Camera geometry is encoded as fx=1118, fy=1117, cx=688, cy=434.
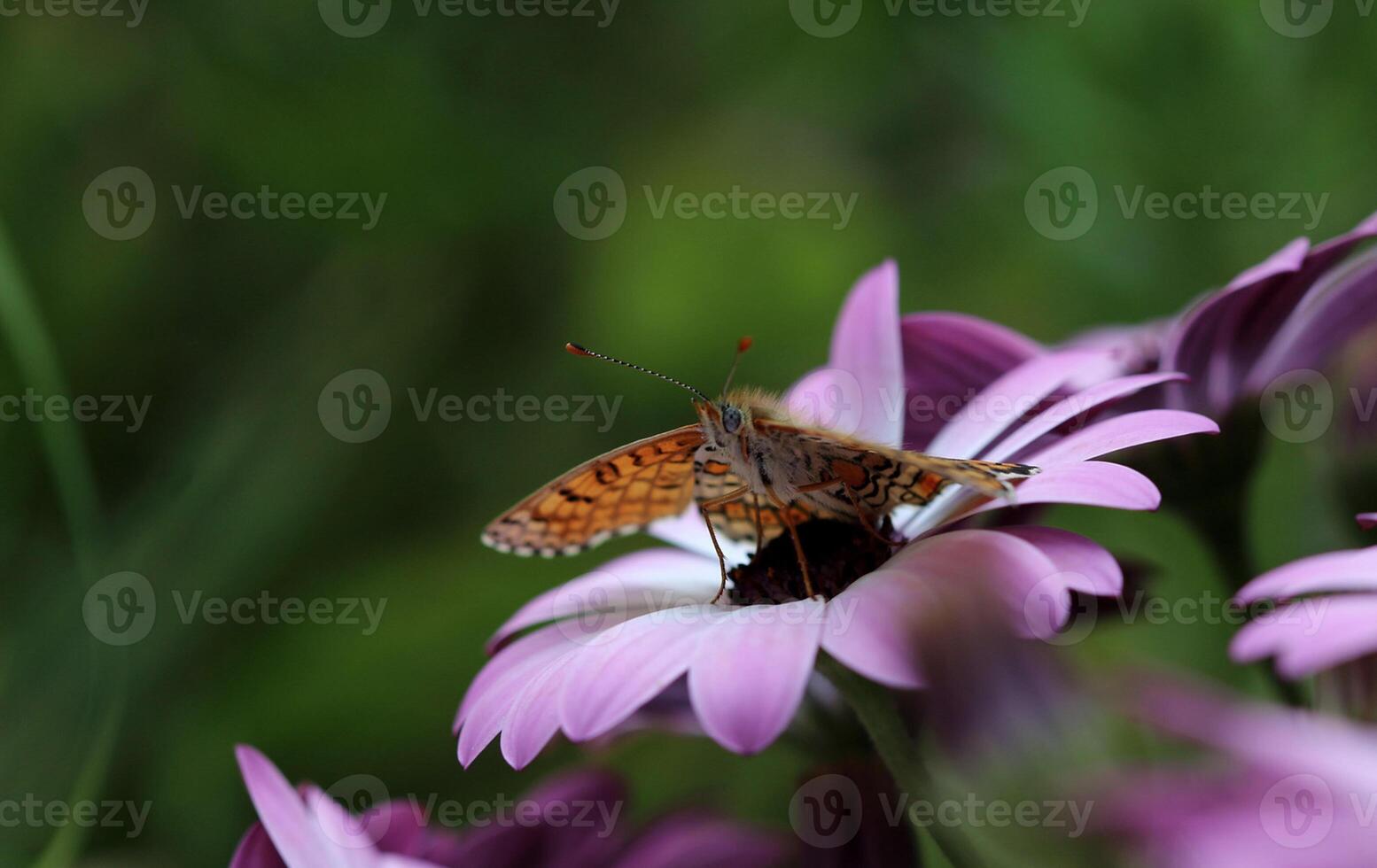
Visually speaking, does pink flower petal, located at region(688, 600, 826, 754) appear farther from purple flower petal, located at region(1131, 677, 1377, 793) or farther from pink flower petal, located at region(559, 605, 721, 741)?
purple flower petal, located at region(1131, 677, 1377, 793)

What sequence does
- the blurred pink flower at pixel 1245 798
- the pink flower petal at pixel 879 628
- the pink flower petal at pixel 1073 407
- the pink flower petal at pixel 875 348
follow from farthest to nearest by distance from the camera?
the pink flower petal at pixel 875 348, the pink flower petal at pixel 1073 407, the pink flower petal at pixel 879 628, the blurred pink flower at pixel 1245 798

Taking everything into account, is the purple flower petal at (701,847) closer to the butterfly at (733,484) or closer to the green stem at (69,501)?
the butterfly at (733,484)

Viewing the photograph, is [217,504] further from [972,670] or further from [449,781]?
[972,670]

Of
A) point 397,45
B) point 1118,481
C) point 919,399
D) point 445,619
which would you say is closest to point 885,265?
point 919,399

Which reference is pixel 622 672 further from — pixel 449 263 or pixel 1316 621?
pixel 449 263

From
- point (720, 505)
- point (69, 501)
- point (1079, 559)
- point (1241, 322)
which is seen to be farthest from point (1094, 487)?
point (69, 501)

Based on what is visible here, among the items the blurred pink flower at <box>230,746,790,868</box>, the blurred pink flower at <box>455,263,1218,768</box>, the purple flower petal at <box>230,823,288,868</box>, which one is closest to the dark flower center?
the blurred pink flower at <box>455,263,1218,768</box>

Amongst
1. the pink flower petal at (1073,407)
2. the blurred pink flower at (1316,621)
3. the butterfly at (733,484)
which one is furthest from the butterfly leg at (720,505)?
the blurred pink flower at (1316,621)
